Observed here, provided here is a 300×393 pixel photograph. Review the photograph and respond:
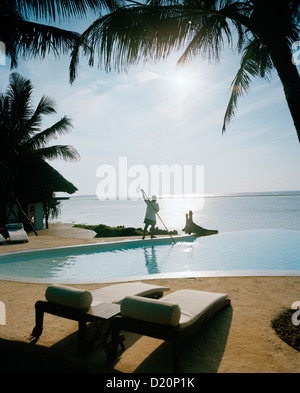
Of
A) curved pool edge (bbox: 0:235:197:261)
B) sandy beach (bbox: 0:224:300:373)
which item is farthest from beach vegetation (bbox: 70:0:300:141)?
curved pool edge (bbox: 0:235:197:261)

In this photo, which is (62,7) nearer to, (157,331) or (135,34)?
(135,34)

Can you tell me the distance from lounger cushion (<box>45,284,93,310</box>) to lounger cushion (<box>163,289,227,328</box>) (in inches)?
37.8

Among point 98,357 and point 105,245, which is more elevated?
point 98,357

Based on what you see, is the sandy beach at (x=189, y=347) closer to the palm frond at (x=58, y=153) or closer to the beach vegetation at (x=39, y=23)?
the beach vegetation at (x=39, y=23)

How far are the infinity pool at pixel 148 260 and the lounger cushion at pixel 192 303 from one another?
212 cm

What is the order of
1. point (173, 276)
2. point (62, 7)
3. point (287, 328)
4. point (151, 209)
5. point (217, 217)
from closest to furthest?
1. point (287, 328)
2. point (62, 7)
3. point (173, 276)
4. point (151, 209)
5. point (217, 217)

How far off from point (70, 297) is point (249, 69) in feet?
17.4

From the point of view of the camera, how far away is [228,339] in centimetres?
280

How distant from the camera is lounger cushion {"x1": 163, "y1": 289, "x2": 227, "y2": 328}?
2558 mm

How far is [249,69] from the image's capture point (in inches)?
210

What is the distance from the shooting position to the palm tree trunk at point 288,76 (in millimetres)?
2676

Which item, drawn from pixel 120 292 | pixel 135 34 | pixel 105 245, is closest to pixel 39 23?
pixel 135 34

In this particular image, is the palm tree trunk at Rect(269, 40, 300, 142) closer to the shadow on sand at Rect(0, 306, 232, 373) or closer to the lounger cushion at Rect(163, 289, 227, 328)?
the lounger cushion at Rect(163, 289, 227, 328)

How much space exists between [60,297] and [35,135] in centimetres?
1335
